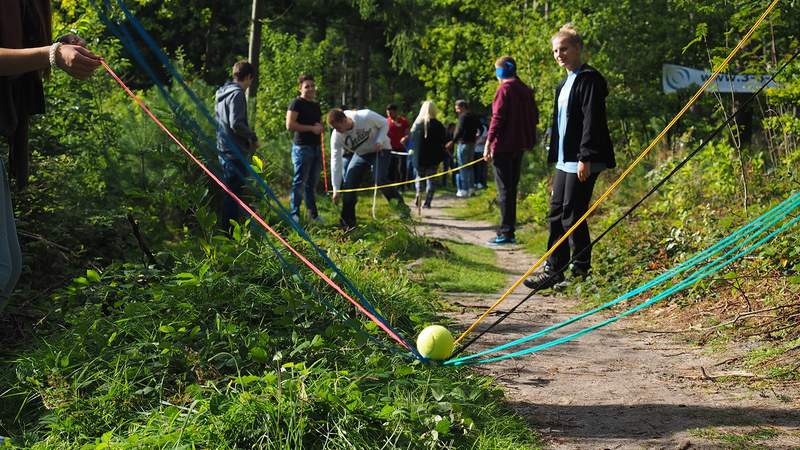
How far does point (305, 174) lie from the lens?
10.5 m

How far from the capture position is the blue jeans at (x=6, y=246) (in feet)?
11.0

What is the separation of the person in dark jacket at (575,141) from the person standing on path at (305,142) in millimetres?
4039

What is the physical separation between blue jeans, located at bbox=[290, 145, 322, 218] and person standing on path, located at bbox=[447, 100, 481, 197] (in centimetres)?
599

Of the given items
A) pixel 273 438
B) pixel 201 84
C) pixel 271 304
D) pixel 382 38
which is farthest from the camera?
pixel 382 38

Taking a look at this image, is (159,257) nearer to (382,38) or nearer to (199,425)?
(199,425)

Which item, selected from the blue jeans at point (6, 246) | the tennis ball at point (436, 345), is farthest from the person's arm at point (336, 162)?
the blue jeans at point (6, 246)

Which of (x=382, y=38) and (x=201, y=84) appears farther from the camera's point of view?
(x=382, y=38)

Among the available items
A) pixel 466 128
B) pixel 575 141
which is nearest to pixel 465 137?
pixel 466 128

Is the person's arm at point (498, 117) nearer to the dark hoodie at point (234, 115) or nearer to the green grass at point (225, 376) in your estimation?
the dark hoodie at point (234, 115)

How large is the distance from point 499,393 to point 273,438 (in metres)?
1.26

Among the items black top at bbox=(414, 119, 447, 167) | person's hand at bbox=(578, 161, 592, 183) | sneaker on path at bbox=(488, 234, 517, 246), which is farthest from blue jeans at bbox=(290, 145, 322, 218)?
person's hand at bbox=(578, 161, 592, 183)

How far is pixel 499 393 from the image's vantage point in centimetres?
403

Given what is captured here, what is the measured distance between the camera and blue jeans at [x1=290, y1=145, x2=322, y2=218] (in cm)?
1034

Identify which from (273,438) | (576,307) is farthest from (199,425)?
(576,307)
